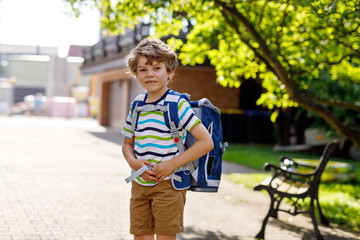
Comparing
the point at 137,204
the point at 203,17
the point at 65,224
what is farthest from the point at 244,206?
the point at 137,204

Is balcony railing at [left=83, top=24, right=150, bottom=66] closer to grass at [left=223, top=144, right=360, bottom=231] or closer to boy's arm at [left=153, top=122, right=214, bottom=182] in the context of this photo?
grass at [left=223, top=144, right=360, bottom=231]

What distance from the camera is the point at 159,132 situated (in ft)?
10.1

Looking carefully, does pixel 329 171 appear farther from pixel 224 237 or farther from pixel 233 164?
pixel 224 237

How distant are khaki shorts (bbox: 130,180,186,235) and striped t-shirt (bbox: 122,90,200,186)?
7 centimetres

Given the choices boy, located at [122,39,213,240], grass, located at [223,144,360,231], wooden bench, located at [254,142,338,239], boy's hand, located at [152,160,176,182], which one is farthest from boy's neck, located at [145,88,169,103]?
grass, located at [223,144,360,231]

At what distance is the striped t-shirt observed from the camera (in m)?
3.07

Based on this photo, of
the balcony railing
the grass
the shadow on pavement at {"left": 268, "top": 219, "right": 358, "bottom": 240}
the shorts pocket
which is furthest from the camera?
the balcony railing

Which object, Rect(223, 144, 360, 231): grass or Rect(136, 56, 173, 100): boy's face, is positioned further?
Rect(223, 144, 360, 231): grass

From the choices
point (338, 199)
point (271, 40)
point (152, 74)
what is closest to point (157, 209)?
point (152, 74)

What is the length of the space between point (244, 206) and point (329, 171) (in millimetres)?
3486

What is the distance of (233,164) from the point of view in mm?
13039

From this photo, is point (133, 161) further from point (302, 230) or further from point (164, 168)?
point (302, 230)

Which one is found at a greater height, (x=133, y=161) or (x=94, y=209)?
(x=133, y=161)

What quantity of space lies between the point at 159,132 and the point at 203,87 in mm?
19119
